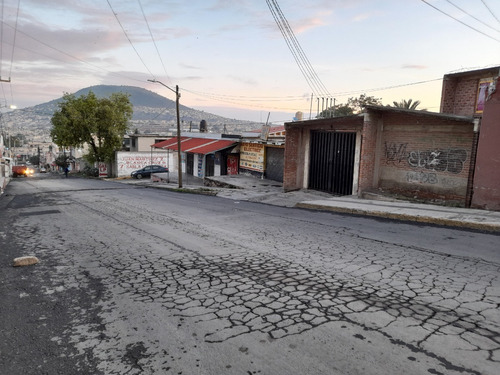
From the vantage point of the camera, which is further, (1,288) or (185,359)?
(1,288)

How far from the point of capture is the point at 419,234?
820 centimetres

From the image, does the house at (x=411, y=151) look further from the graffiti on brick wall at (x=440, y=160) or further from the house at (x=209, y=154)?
the house at (x=209, y=154)

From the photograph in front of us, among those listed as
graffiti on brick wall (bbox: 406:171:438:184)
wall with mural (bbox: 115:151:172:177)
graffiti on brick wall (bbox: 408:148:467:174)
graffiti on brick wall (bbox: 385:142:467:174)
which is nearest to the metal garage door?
graffiti on brick wall (bbox: 385:142:467:174)

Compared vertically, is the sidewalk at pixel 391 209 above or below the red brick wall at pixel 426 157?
below

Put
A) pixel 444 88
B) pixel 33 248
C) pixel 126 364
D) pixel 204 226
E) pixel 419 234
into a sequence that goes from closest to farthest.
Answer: pixel 126 364, pixel 33 248, pixel 419 234, pixel 204 226, pixel 444 88

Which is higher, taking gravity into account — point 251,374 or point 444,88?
point 444,88

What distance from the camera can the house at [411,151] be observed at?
36.7 ft

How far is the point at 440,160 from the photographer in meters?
12.9

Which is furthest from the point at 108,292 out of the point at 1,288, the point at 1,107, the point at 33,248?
the point at 1,107

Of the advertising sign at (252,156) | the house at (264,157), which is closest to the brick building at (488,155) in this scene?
the house at (264,157)

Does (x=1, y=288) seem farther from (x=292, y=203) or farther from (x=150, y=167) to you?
(x=150, y=167)

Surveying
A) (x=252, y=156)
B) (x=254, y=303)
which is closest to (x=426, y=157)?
(x=254, y=303)

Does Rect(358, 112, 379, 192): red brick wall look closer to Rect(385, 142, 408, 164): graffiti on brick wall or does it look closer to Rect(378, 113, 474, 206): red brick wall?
Rect(378, 113, 474, 206): red brick wall

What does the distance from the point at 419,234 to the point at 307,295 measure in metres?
4.80
